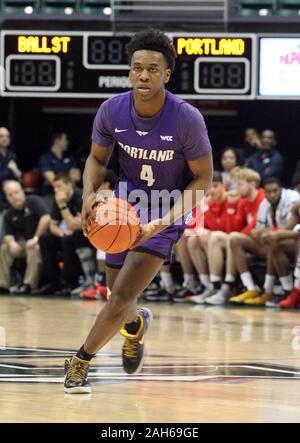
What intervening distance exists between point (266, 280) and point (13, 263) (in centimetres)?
357

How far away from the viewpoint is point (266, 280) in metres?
12.9

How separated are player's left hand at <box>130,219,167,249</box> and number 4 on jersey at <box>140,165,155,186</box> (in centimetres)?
41

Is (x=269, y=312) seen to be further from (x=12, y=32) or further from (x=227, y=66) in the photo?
(x=12, y=32)

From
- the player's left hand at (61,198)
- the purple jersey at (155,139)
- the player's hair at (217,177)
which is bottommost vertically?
the player's left hand at (61,198)

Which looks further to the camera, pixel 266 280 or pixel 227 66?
pixel 227 66

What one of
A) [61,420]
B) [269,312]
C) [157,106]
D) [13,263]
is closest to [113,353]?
[157,106]

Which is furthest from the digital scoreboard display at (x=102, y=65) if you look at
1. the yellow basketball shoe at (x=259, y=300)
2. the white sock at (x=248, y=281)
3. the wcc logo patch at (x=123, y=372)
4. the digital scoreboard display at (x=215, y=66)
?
the wcc logo patch at (x=123, y=372)

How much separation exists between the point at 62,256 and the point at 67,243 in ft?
0.91

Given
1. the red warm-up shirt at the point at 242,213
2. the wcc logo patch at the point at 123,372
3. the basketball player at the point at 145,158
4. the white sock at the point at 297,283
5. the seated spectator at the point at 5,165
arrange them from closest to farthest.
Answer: the basketball player at the point at 145,158 → the wcc logo patch at the point at 123,372 → the white sock at the point at 297,283 → the red warm-up shirt at the point at 242,213 → the seated spectator at the point at 5,165

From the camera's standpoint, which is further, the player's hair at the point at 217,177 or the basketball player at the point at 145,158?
the player's hair at the point at 217,177

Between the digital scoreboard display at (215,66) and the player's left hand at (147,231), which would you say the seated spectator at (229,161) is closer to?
the digital scoreboard display at (215,66)

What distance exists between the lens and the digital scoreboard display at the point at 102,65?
14.0 m

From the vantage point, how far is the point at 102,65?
46.5ft

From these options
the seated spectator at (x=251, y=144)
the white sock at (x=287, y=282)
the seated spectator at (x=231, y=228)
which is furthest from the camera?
the seated spectator at (x=251, y=144)
